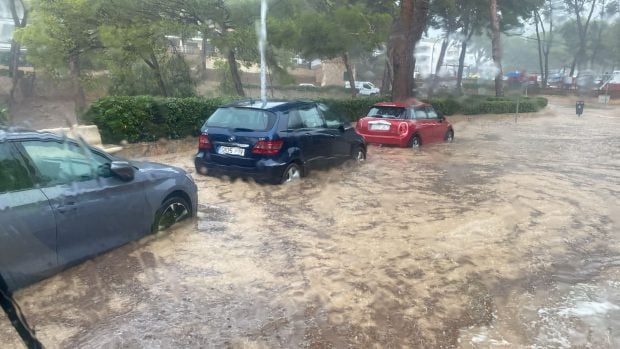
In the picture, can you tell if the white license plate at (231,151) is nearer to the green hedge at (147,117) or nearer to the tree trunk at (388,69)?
the green hedge at (147,117)

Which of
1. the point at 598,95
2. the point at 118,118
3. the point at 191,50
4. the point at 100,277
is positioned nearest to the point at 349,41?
the point at 191,50

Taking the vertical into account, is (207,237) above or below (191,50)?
below

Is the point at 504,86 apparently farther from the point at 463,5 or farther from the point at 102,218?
the point at 102,218

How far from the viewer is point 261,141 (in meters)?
8.39

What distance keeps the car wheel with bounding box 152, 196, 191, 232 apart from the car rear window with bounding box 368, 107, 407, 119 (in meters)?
8.50

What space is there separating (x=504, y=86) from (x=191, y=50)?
2097 cm

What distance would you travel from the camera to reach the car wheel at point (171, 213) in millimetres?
5694

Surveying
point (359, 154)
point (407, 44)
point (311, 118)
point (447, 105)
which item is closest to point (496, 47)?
point (447, 105)

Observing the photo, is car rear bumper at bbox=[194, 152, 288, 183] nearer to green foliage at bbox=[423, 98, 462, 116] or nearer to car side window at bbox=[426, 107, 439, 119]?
car side window at bbox=[426, 107, 439, 119]

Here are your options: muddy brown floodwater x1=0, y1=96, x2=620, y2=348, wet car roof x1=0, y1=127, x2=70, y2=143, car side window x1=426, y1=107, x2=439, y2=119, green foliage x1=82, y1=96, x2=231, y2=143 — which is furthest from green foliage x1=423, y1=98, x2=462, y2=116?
wet car roof x1=0, y1=127, x2=70, y2=143

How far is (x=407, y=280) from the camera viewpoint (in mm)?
5012

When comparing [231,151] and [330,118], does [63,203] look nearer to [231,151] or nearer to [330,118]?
[231,151]

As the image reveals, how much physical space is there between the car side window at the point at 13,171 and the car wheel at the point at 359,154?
7.41 metres

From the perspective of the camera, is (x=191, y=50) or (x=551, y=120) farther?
(x=551, y=120)
